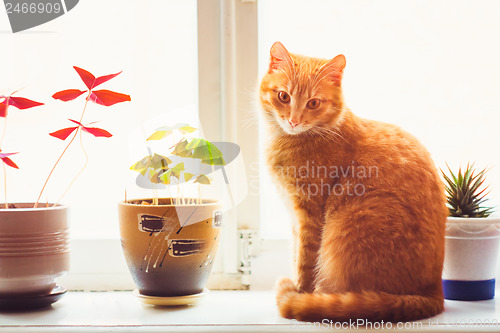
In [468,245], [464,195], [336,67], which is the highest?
[336,67]

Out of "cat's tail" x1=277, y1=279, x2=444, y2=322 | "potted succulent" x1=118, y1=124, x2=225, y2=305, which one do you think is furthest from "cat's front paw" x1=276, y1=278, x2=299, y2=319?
"potted succulent" x1=118, y1=124, x2=225, y2=305

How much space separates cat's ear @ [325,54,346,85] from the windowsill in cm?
51

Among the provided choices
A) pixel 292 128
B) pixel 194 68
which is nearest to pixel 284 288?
pixel 292 128

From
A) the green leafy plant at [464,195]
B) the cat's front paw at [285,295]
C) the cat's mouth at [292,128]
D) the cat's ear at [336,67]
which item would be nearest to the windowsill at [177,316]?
the cat's front paw at [285,295]

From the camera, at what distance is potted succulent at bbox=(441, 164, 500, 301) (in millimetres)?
1196

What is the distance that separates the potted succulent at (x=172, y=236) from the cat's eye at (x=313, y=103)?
233mm

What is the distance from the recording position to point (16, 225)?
1.08 meters

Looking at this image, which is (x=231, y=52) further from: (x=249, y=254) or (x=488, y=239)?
(x=488, y=239)

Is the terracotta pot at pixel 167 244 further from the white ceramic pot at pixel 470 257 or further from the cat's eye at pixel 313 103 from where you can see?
the white ceramic pot at pixel 470 257

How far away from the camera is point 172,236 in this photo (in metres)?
1.11

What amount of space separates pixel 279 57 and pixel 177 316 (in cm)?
58

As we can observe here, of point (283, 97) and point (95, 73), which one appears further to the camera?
point (95, 73)

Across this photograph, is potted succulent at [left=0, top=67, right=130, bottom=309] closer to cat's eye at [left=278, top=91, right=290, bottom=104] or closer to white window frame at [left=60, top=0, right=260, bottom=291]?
white window frame at [left=60, top=0, right=260, bottom=291]

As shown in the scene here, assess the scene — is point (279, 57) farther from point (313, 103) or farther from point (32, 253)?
point (32, 253)
